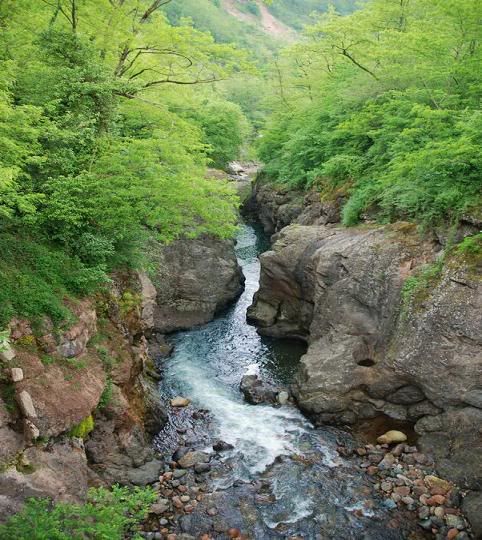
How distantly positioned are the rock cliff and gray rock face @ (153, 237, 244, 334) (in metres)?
5.10

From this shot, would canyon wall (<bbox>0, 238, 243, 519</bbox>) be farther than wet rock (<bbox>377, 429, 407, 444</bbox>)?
No

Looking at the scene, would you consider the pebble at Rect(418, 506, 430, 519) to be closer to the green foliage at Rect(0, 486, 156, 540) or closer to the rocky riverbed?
the rocky riverbed

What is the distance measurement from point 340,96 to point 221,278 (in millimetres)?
11252

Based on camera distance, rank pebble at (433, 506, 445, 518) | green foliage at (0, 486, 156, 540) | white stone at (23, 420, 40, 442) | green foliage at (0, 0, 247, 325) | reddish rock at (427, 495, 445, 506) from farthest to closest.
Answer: reddish rock at (427, 495, 445, 506), pebble at (433, 506, 445, 518), green foliage at (0, 0, 247, 325), white stone at (23, 420, 40, 442), green foliage at (0, 486, 156, 540)

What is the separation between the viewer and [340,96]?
2331cm

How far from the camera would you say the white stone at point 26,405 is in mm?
8969

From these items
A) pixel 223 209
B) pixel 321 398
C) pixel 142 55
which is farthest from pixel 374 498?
pixel 142 55

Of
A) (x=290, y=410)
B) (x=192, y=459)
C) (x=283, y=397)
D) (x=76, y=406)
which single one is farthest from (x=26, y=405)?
(x=283, y=397)

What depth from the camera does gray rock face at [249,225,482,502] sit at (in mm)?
12375

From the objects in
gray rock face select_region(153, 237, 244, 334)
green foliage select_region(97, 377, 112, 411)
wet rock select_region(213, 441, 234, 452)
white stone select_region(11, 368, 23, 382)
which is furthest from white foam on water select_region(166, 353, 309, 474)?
white stone select_region(11, 368, 23, 382)

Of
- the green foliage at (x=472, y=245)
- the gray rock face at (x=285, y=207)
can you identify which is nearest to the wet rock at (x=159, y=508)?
the green foliage at (x=472, y=245)

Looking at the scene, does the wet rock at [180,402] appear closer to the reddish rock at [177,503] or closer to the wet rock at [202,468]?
the wet rock at [202,468]

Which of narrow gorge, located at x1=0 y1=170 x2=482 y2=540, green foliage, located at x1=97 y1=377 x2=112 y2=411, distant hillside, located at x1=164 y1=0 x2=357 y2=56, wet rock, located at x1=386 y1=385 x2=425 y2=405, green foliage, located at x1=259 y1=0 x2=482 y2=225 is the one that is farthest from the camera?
distant hillside, located at x1=164 y1=0 x2=357 y2=56

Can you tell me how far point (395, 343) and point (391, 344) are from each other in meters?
0.22
